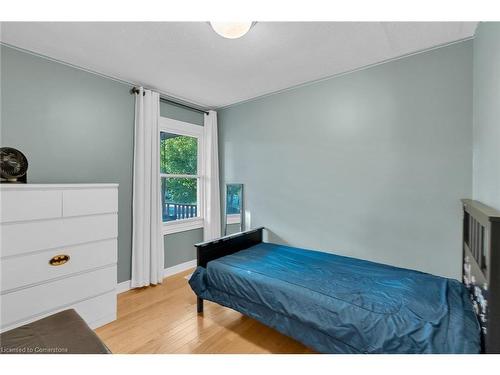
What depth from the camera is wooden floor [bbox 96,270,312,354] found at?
1742mm

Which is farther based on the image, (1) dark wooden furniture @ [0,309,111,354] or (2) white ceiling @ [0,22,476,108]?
(2) white ceiling @ [0,22,476,108]

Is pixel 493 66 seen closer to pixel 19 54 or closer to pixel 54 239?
pixel 54 239

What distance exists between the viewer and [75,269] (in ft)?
6.41

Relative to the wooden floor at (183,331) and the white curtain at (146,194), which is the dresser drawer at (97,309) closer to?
the wooden floor at (183,331)

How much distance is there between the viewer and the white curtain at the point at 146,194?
9.02ft

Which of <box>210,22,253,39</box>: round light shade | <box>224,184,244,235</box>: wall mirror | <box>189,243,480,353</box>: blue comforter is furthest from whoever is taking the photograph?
<box>224,184,244,235</box>: wall mirror

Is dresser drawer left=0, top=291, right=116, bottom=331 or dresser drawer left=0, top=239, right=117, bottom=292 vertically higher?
dresser drawer left=0, top=239, right=117, bottom=292

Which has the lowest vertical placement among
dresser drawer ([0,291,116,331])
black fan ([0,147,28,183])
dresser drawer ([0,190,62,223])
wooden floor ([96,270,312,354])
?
wooden floor ([96,270,312,354])

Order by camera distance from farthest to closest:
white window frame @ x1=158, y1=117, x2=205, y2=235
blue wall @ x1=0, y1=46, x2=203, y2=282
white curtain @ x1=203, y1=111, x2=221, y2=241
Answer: white curtain @ x1=203, y1=111, x2=221, y2=241 → white window frame @ x1=158, y1=117, x2=205, y2=235 → blue wall @ x1=0, y1=46, x2=203, y2=282

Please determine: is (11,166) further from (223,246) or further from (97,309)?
(223,246)

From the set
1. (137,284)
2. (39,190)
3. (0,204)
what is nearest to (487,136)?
(39,190)

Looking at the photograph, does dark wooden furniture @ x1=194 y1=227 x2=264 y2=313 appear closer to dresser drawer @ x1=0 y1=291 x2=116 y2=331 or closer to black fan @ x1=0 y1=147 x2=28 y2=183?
dresser drawer @ x1=0 y1=291 x2=116 y2=331

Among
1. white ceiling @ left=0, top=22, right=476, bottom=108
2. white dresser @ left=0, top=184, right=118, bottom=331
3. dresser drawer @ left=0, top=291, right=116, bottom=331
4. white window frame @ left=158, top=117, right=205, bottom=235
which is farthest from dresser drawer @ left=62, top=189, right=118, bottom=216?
white ceiling @ left=0, top=22, right=476, bottom=108

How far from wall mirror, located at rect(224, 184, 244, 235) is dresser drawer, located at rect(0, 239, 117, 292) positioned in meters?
1.61
